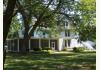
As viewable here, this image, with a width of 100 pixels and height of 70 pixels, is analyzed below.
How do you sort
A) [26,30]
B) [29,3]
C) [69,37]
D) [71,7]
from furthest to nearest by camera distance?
[69,37] < [26,30] < [71,7] < [29,3]

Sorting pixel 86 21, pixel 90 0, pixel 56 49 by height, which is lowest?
pixel 56 49

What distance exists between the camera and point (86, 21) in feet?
60.1

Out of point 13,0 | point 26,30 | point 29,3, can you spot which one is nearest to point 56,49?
point 26,30

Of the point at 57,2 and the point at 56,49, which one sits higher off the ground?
the point at 57,2

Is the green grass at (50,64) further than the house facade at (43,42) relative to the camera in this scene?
No

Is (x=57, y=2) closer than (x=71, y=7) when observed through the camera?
Yes

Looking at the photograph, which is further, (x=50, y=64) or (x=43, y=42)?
(x=43, y=42)

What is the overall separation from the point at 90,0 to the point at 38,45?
16493mm

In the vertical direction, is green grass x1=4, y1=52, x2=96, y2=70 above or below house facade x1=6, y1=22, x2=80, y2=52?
below

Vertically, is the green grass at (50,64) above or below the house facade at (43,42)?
below

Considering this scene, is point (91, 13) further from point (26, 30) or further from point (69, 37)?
point (69, 37)

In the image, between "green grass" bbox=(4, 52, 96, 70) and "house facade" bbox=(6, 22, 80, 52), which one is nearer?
"green grass" bbox=(4, 52, 96, 70)

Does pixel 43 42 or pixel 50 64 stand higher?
pixel 43 42
